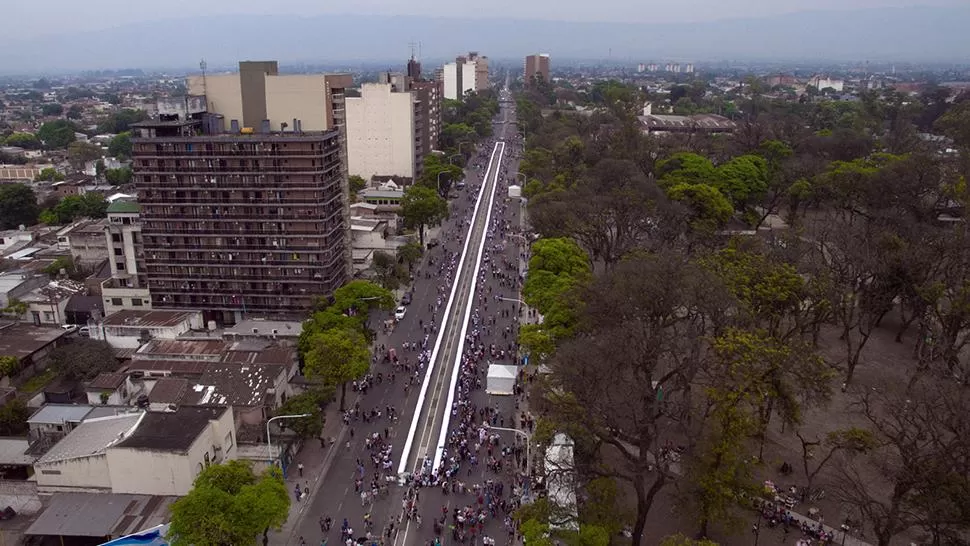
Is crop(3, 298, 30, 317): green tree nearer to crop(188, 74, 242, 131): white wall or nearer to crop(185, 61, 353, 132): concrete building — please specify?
crop(185, 61, 353, 132): concrete building

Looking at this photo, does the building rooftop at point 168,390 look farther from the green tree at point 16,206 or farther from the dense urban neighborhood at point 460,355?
the green tree at point 16,206

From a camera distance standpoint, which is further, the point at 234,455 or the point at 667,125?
the point at 667,125

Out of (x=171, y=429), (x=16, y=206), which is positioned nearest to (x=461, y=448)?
(x=171, y=429)

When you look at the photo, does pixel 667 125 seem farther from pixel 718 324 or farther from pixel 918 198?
pixel 718 324

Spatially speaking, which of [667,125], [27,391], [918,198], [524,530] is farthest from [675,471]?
[667,125]

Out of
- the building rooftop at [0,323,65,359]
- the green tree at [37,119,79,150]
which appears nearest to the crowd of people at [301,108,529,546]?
the building rooftop at [0,323,65,359]

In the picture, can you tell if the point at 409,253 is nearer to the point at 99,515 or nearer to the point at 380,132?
the point at 380,132
